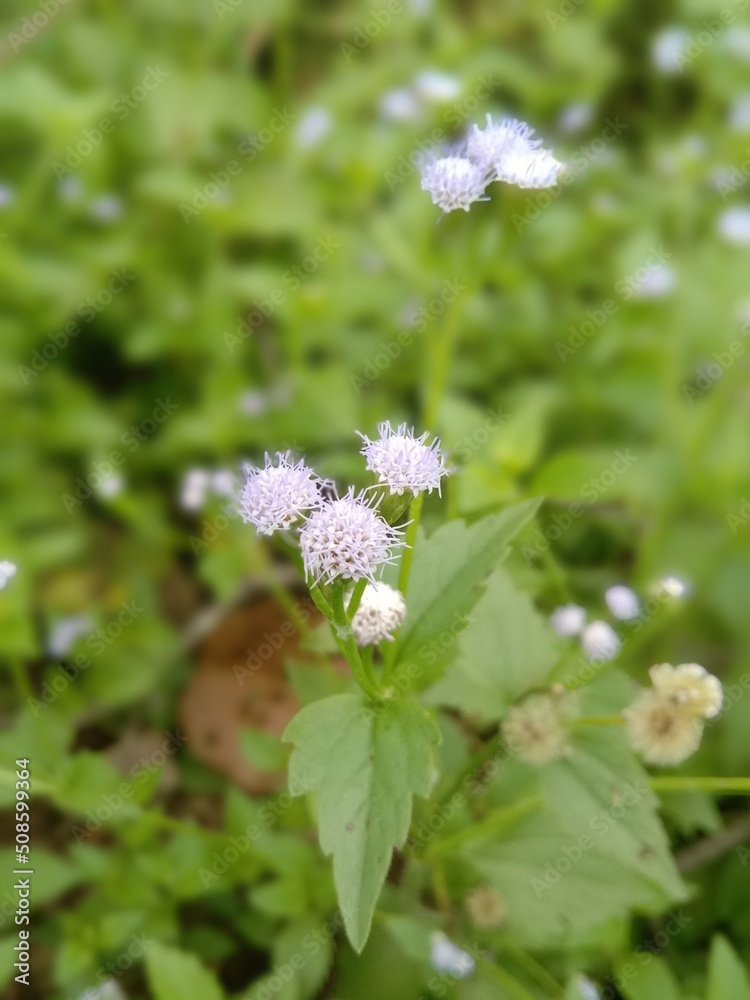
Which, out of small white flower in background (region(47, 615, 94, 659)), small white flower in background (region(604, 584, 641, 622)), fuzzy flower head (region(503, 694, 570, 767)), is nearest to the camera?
fuzzy flower head (region(503, 694, 570, 767))

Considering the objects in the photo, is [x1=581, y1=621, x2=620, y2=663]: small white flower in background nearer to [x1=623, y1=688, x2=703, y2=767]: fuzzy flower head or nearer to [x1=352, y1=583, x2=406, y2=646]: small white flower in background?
[x1=623, y1=688, x2=703, y2=767]: fuzzy flower head

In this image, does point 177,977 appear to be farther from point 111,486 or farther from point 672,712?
point 111,486

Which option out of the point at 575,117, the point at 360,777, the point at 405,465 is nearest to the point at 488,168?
the point at 405,465

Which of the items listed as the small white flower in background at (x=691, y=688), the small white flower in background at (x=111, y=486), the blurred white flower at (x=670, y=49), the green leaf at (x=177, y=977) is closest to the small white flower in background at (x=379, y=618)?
the small white flower in background at (x=691, y=688)

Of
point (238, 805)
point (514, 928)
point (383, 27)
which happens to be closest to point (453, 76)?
point (383, 27)

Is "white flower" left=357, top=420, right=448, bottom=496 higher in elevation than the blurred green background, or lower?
lower

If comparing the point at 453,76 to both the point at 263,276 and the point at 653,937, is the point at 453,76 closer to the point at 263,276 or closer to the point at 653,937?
the point at 263,276

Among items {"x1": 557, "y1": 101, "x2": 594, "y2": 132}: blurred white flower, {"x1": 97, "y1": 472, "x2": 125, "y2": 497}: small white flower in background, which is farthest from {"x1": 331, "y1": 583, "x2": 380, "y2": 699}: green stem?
{"x1": 557, "y1": 101, "x2": 594, "y2": 132}: blurred white flower
